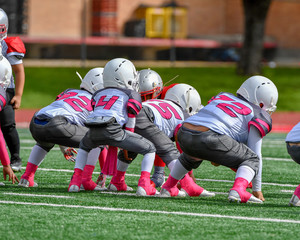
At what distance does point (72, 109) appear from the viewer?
308 inches

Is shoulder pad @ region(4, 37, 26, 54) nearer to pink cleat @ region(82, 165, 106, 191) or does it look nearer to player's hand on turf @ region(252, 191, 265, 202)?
pink cleat @ region(82, 165, 106, 191)

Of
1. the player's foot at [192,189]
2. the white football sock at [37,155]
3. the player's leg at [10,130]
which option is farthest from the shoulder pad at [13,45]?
the player's foot at [192,189]

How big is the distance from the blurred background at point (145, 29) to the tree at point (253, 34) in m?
7.89

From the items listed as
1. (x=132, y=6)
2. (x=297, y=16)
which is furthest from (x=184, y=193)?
(x=297, y=16)

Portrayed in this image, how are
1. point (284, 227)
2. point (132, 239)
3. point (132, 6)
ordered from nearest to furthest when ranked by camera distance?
point (132, 239) → point (284, 227) → point (132, 6)

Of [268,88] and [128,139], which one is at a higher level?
[268,88]

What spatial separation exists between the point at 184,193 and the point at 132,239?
236 cm

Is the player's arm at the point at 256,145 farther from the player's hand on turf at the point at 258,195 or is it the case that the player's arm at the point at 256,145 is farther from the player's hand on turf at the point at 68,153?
the player's hand on turf at the point at 68,153

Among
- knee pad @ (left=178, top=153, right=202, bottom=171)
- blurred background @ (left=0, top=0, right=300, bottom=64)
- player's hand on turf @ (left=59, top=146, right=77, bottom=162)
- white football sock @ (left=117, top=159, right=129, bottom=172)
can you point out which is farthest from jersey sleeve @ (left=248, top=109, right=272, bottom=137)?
blurred background @ (left=0, top=0, right=300, bottom=64)

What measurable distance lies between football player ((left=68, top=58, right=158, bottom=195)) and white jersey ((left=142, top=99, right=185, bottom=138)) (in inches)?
14.1

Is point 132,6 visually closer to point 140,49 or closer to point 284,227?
point 140,49

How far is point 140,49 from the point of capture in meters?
38.8

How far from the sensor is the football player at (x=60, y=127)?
24.9 ft

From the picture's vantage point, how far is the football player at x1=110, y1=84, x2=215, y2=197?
7285mm
